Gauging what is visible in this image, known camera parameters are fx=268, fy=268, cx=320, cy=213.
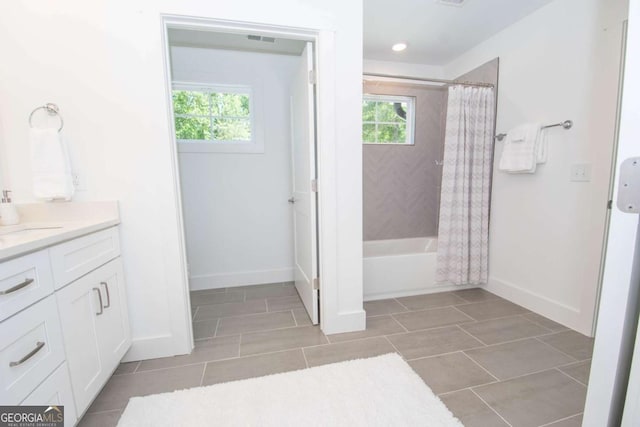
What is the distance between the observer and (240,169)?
2805 millimetres

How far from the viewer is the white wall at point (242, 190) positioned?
268 centimetres

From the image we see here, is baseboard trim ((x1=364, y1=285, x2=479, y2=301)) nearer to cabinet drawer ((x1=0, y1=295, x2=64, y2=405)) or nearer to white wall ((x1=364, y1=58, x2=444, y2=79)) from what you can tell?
cabinet drawer ((x1=0, y1=295, x2=64, y2=405))

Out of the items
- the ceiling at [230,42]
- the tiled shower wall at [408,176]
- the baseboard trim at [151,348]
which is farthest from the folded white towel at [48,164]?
the tiled shower wall at [408,176]

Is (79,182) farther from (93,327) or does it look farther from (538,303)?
(538,303)

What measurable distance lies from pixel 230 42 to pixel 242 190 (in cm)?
140

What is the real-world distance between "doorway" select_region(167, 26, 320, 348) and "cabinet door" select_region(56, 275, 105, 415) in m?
1.09

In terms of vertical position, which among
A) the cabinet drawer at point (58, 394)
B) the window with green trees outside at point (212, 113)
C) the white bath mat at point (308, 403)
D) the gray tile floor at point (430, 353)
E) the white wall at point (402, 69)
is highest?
the white wall at point (402, 69)

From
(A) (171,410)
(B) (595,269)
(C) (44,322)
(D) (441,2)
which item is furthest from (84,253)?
(B) (595,269)

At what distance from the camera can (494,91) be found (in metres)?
2.50

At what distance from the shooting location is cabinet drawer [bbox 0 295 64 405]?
812 mm

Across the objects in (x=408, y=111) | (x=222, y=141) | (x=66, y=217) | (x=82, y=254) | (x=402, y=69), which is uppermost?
(x=402, y=69)

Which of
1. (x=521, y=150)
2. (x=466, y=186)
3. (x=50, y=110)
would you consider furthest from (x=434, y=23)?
(x=50, y=110)

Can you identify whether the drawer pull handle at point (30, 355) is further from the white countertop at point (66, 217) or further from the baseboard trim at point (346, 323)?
the baseboard trim at point (346, 323)

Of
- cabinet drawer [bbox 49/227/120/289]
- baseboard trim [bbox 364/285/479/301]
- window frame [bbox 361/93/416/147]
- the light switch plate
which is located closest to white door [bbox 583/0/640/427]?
the light switch plate
